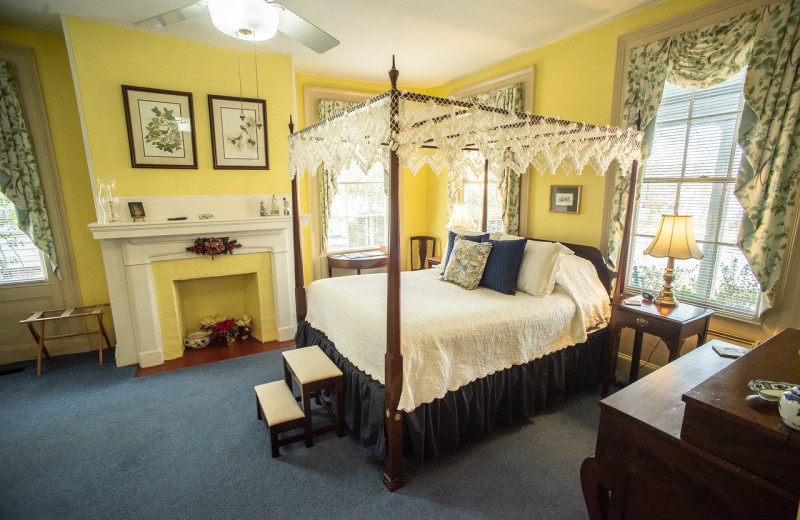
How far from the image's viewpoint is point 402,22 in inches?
118

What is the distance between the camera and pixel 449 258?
3.33 m

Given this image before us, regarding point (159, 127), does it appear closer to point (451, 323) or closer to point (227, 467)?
point (227, 467)

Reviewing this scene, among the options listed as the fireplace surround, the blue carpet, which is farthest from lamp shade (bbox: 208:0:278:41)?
the blue carpet

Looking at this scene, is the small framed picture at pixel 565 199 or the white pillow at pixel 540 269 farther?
the small framed picture at pixel 565 199

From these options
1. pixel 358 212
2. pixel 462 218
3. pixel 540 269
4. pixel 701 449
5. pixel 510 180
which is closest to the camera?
pixel 701 449

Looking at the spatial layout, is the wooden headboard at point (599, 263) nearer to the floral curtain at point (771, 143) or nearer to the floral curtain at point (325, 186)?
the floral curtain at point (771, 143)

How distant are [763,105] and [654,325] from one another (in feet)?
4.85

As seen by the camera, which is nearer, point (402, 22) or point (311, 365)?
point (311, 365)

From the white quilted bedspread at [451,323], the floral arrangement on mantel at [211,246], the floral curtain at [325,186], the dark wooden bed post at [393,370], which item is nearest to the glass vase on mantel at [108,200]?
the floral arrangement on mantel at [211,246]

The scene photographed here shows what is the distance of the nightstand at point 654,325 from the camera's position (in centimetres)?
234

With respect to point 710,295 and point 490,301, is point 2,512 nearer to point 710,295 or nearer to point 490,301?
point 490,301

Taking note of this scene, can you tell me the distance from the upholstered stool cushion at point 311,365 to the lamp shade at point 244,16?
6.29ft

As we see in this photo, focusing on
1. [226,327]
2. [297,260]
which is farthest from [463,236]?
[226,327]

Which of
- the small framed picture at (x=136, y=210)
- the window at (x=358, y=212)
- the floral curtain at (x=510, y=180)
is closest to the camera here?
the small framed picture at (x=136, y=210)
